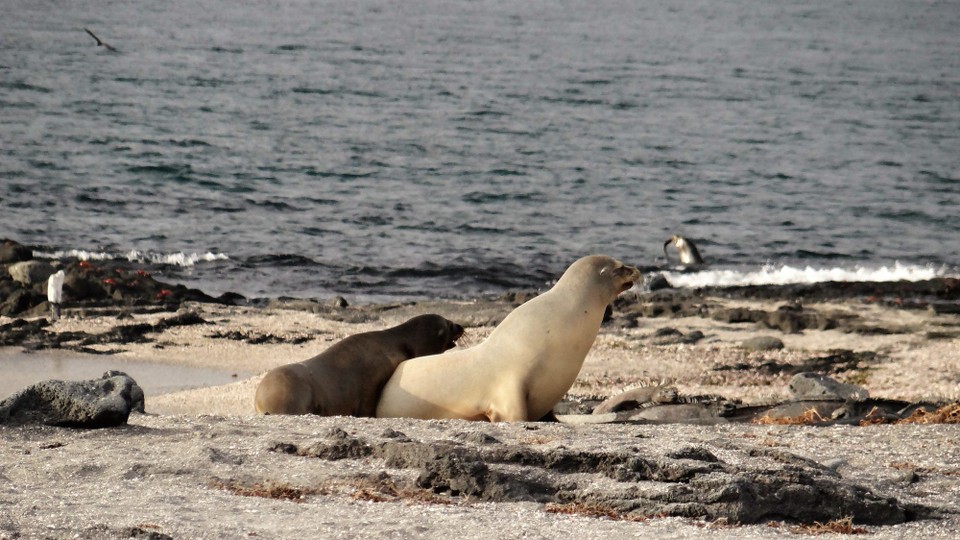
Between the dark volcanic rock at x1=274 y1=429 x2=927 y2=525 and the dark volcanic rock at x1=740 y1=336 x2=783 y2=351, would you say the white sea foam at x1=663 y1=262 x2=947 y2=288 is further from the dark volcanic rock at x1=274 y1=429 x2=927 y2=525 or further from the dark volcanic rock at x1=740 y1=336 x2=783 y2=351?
the dark volcanic rock at x1=274 y1=429 x2=927 y2=525

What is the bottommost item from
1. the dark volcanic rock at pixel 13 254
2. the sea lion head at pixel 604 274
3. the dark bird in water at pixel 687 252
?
the dark bird in water at pixel 687 252

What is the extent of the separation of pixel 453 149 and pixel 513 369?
27.3 meters

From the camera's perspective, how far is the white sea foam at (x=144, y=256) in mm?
21500

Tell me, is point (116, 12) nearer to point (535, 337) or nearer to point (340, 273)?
point (340, 273)

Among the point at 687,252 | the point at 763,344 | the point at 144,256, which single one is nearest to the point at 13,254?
the point at 144,256

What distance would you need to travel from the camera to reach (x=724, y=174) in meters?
35.5

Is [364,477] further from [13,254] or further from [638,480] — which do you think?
[13,254]

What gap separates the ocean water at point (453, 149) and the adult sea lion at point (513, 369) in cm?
1071

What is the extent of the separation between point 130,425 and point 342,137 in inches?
Result: 1173

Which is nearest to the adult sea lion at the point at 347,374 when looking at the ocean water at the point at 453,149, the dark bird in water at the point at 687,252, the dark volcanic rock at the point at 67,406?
the dark volcanic rock at the point at 67,406

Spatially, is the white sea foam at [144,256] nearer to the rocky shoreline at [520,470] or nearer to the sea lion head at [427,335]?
the rocky shoreline at [520,470]

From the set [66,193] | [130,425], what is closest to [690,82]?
[66,193]

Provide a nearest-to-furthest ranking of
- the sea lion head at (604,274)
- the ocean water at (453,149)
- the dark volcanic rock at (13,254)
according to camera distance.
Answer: the sea lion head at (604,274) < the dark volcanic rock at (13,254) < the ocean water at (453,149)

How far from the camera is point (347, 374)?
31.6 feet
